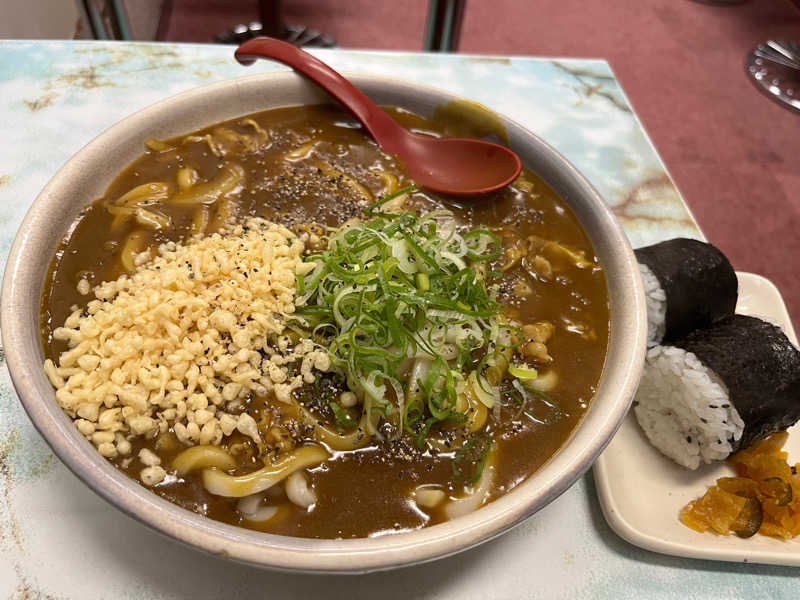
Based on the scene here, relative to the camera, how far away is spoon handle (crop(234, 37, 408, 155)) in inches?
71.0

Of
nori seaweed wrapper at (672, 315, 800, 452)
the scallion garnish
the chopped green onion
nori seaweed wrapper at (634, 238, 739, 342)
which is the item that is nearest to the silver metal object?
nori seaweed wrapper at (634, 238, 739, 342)

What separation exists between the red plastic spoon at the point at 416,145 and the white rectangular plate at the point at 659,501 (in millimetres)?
791

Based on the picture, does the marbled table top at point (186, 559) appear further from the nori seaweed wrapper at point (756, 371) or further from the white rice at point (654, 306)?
the white rice at point (654, 306)

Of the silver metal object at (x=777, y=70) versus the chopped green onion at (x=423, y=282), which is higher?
the chopped green onion at (x=423, y=282)

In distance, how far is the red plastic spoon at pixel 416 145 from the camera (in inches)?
69.0

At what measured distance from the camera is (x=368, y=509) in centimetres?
115

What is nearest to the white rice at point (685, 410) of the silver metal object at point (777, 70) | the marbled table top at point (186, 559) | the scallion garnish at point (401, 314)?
the marbled table top at point (186, 559)

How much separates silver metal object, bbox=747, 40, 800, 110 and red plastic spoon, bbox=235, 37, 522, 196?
3.65m

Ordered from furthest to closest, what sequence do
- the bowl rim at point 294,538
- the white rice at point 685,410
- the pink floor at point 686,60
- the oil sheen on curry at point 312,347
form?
the pink floor at point 686,60
the white rice at point 685,410
the oil sheen on curry at point 312,347
the bowl rim at point 294,538

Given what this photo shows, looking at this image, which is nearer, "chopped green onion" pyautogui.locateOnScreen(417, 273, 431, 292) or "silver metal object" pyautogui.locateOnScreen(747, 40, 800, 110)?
"chopped green onion" pyautogui.locateOnScreen(417, 273, 431, 292)

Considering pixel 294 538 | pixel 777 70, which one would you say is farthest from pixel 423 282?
pixel 777 70

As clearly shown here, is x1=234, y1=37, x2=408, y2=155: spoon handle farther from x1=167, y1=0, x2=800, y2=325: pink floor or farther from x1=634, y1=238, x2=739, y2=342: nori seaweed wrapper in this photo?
x1=167, y1=0, x2=800, y2=325: pink floor

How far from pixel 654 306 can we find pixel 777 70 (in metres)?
3.80

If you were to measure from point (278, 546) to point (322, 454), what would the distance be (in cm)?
25
